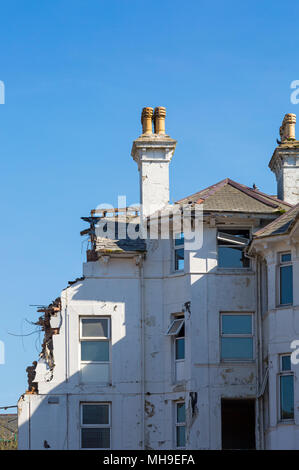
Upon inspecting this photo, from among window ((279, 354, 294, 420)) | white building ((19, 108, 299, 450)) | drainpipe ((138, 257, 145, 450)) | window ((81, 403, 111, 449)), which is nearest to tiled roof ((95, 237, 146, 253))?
white building ((19, 108, 299, 450))

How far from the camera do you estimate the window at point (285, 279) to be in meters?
34.5

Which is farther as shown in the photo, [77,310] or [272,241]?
[77,310]

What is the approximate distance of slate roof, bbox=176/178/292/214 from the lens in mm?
37219

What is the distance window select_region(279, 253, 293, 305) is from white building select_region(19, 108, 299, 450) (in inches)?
4.2

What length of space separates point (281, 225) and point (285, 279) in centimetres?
156

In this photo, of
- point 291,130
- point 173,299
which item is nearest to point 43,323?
point 173,299

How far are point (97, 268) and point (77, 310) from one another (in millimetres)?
1436

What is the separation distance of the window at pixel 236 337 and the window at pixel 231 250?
1.57 metres

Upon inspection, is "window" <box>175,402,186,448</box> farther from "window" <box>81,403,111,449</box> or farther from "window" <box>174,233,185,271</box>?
"window" <box>174,233,185,271</box>
